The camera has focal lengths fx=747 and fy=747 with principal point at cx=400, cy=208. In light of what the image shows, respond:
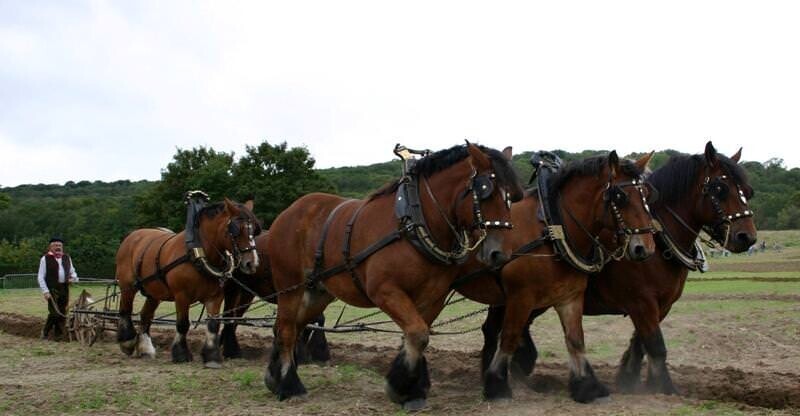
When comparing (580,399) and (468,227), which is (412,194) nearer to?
(468,227)

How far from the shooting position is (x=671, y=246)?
718 cm

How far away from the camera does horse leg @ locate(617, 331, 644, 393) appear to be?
7.64 m

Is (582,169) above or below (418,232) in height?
above

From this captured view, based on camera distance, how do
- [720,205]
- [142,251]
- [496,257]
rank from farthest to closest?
[142,251], [720,205], [496,257]

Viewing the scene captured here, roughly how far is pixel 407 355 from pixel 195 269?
5.31 meters

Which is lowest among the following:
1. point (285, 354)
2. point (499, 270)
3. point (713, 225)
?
point (285, 354)

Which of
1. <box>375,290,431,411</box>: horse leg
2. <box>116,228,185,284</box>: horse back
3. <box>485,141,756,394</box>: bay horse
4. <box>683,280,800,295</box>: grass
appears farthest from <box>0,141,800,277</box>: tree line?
<box>375,290,431,411</box>: horse leg

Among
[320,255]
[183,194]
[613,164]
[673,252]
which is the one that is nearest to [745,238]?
[673,252]

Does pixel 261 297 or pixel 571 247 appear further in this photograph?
pixel 261 297

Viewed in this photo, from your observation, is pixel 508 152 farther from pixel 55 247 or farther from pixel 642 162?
pixel 55 247

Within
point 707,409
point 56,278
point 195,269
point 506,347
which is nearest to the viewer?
point 707,409

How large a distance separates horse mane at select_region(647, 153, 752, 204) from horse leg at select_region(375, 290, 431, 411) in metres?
3.04

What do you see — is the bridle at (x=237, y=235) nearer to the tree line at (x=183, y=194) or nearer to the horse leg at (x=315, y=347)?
the horse leg at (x=315, y=347)

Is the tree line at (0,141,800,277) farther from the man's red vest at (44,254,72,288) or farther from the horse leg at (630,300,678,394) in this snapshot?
the horse leg at (630,300,678,394)
